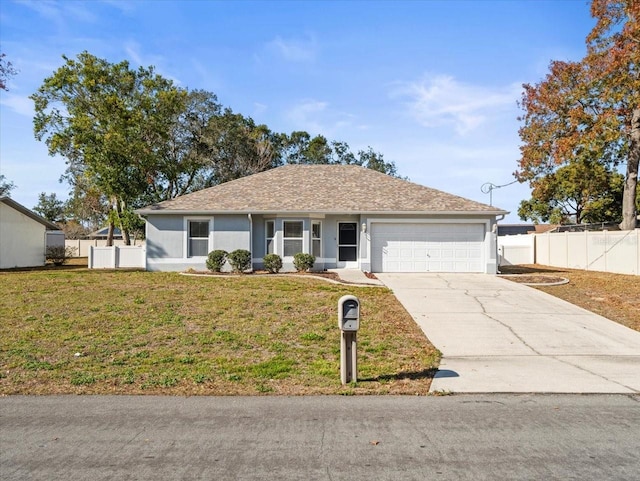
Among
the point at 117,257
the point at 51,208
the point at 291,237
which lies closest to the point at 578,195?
the point at 291,237

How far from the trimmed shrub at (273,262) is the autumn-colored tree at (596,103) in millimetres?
17393

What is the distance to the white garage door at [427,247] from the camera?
65.4 ft

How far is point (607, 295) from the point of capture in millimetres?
14258

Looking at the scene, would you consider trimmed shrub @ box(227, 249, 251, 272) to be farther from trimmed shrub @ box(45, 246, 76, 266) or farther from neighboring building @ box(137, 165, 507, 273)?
trimmed shrub @ box(45, 246, 76, 266)

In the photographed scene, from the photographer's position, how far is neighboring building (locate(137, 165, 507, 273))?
65.1 ft

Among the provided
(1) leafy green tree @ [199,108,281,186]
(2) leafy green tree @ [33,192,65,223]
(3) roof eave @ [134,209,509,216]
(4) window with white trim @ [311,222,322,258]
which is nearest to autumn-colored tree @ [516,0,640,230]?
(3) roof eave @ [134,209,509,216]

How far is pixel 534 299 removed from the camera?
13570mm

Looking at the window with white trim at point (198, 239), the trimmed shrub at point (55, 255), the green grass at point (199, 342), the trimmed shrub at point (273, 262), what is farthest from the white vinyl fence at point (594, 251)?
the trimmed shrub at point (55, 255)

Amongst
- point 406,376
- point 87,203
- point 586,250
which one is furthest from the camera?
point 87,203

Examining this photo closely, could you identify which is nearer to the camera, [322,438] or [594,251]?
[322,438]

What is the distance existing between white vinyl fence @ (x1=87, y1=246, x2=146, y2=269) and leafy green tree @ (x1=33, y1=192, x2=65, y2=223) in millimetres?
55923

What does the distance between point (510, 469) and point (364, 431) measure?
1.39 m

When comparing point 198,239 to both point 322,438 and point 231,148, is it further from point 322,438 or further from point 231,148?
point 231,148

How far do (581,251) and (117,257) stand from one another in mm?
23099
